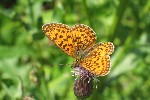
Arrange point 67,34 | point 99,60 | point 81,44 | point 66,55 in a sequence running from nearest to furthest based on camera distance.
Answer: point 99,60 < point 67,34 < point 81,44 < point 66,55

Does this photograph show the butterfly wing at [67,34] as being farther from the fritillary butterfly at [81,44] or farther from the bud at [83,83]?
the bud at [83,83]

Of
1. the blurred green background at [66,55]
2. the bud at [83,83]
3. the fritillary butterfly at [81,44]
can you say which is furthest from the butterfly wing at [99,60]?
the blurred green background at [66,55]

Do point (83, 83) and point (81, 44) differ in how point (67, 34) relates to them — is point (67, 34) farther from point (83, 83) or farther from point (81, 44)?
point (83, 83)

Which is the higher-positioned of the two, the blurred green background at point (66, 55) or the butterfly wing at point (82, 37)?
the blurred green background at point (66, 55)

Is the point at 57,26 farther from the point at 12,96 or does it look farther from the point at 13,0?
the point at 13,0

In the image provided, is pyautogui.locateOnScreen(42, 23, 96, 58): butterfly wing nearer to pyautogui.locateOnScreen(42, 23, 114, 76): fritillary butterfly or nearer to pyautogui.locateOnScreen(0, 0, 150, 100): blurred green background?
pyautogui.locateOnScreen(42, 23, 114, 76): fritillary butterfly

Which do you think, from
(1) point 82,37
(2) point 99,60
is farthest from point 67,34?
(2) point 99,60
